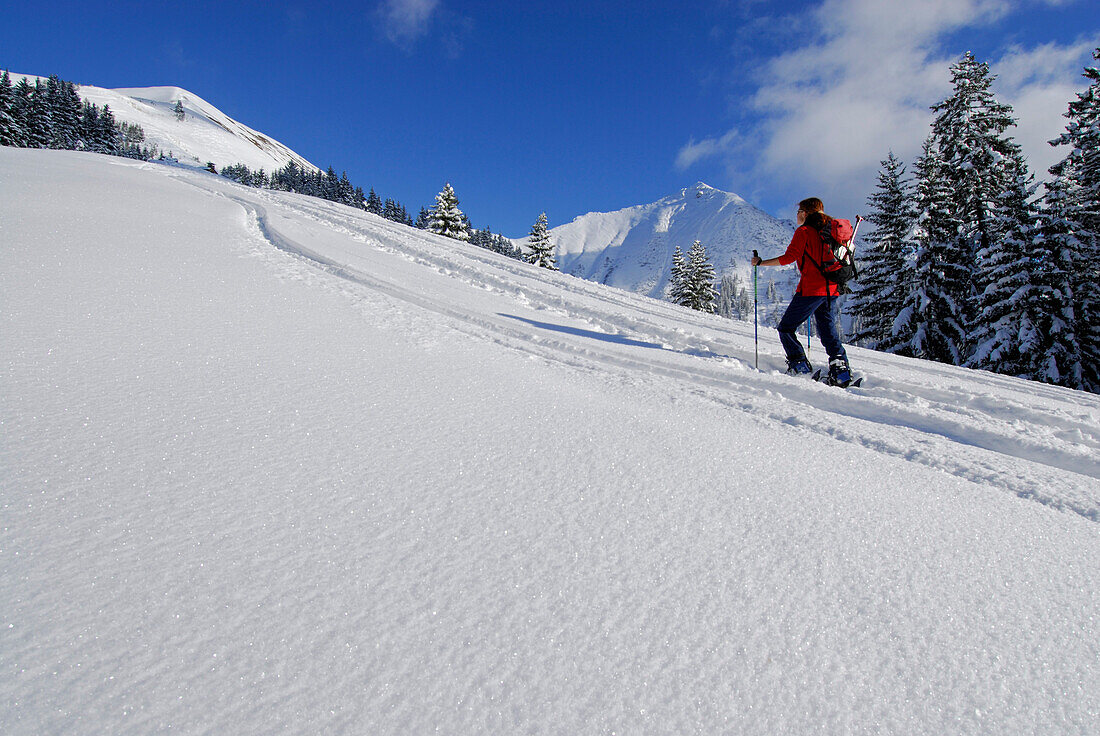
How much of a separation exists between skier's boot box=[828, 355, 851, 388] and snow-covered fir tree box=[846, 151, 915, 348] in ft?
62.5

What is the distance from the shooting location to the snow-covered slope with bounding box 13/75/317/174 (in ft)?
→ 419

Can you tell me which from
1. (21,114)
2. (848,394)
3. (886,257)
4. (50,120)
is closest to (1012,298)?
(886,257)

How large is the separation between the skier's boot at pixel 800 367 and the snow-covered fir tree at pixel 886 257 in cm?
1880

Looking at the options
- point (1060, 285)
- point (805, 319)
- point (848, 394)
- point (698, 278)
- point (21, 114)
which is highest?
point (21, 114)

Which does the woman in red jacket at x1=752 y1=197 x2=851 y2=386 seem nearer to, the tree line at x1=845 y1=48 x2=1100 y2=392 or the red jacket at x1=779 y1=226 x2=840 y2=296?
the red jacket at x1=779 y1=226 x2=840 y2=296

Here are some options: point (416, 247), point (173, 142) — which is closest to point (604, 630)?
point (416, 247)

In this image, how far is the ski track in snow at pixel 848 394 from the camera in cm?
262

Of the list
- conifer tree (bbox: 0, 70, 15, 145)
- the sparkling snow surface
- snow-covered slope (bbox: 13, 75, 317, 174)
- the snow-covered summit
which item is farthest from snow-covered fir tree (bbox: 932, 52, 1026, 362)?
the snow-covered summit

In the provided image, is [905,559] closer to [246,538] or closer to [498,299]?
[246,538]

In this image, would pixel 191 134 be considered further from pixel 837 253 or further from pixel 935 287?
pixel 837 253

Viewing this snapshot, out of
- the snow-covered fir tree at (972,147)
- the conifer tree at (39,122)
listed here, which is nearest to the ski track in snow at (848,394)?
the snow-covered fir tree at (972,147)

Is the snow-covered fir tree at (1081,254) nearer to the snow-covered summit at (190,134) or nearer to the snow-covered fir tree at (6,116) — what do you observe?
the snow-covered fir tree at (6,116)

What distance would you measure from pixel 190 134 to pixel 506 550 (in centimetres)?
19676

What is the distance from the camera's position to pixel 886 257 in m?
21.8
